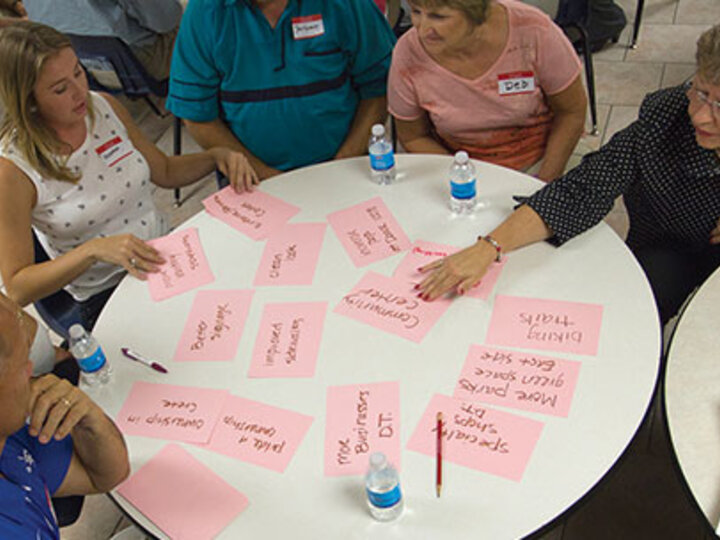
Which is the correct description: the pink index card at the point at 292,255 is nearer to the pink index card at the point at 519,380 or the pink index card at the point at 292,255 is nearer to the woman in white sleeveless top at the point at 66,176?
the woman in white sleeveless top at the point at 66,176

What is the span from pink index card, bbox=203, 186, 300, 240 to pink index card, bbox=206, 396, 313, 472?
585 mm

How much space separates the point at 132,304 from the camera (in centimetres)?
178

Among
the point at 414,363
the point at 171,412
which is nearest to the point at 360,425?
the point at 414,363

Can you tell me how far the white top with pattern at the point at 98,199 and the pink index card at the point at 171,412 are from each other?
70 centimetres

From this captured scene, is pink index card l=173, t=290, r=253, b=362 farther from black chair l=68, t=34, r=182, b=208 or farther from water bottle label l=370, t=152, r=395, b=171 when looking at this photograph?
black chair l=68, t=34, r=182, b=208

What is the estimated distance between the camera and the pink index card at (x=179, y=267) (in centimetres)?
180

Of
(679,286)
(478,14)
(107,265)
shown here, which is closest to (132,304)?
(107,265)

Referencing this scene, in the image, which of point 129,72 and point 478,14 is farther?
point 129,72

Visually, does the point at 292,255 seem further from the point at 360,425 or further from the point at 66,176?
the point at 66,176

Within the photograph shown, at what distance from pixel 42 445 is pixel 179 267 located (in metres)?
0.60

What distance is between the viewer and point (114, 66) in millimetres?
3117

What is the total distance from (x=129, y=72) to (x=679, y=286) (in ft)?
7.90

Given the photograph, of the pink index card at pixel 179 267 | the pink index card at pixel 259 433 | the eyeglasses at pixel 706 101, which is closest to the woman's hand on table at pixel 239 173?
the pink index card at pixel 179 267

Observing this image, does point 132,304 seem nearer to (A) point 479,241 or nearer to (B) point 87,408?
(B) point 87,408
